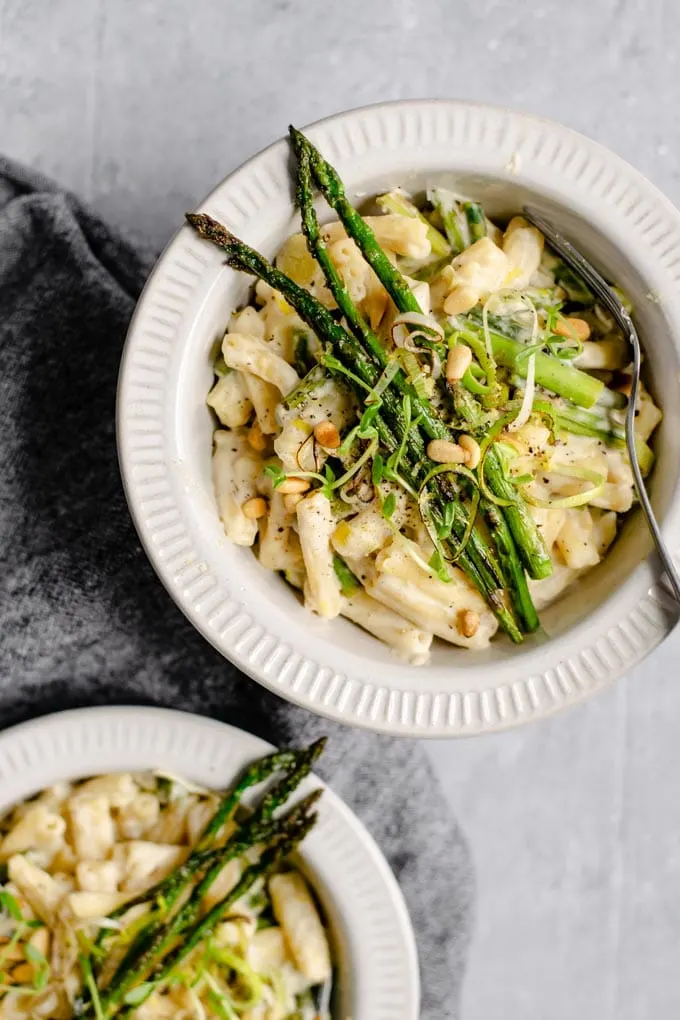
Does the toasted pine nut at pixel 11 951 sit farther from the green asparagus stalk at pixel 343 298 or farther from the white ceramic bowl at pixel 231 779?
the green asparagus stalk at pixel 343 298

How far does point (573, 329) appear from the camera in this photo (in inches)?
63.3

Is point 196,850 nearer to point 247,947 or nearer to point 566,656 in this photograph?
point 247,947

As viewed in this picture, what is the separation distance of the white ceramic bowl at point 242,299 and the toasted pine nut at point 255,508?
0.05 meters

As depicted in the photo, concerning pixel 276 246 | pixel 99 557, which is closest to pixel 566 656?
pixel 276 246

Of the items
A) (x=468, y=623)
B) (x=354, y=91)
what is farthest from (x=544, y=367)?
(x=354, y=91)

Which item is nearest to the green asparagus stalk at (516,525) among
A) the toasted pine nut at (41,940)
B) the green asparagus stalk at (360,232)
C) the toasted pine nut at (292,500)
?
the green asparagus stalk at (360,232)

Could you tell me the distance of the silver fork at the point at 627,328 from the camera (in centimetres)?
156

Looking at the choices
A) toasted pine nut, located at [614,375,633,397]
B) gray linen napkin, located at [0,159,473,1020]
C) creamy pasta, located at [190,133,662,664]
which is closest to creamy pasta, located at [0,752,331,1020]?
gray linen napkin, located at [0,159,473,1020]

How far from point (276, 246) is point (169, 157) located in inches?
23.7

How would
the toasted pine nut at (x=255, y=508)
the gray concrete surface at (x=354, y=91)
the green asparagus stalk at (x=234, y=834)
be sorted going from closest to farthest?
the toasted pine nut at (x=255, y=508)
the green asparagus stalk at (x=234, y=834)
the gray concrete surface at (x=354, y=91)

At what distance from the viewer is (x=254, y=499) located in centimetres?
162

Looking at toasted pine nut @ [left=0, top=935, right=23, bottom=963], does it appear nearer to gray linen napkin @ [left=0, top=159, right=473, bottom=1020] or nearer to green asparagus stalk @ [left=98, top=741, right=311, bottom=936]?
green asparagus stalk @ [left=98, top=741, right=311, bottom=936]

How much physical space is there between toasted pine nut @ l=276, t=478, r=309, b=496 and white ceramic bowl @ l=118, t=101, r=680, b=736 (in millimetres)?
145

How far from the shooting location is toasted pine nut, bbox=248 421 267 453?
5.37 feet
